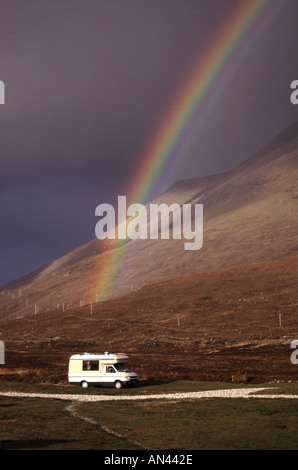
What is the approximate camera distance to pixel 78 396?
141ft

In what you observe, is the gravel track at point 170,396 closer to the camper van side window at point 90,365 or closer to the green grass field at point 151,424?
the green grass field at point 151,424

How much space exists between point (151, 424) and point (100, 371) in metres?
22.4

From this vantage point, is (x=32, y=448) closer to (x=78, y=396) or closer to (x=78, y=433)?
(x=78, y=433)

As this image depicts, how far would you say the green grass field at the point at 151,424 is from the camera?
22.8 m

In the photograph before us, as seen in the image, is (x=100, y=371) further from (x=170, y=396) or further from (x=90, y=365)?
(x=170, y=396)

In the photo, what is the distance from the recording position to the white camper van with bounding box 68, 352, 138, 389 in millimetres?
49250

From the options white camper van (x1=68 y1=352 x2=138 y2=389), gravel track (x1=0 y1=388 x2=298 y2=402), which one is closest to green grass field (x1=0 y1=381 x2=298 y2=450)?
gravel track (x1=0 y1=388 x2=298 y2=402)

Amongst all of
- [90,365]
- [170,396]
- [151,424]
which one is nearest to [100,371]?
[90,365]

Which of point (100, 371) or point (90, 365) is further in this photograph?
point (90, 365)

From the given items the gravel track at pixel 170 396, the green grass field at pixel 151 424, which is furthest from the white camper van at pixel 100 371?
the green grass field at pixel 151 424

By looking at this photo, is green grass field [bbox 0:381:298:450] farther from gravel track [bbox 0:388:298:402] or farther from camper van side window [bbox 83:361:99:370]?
camper van side window [bbox 83:361:99:370]

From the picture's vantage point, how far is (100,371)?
50.0 meters

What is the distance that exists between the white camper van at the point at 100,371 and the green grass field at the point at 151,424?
1011 cm
